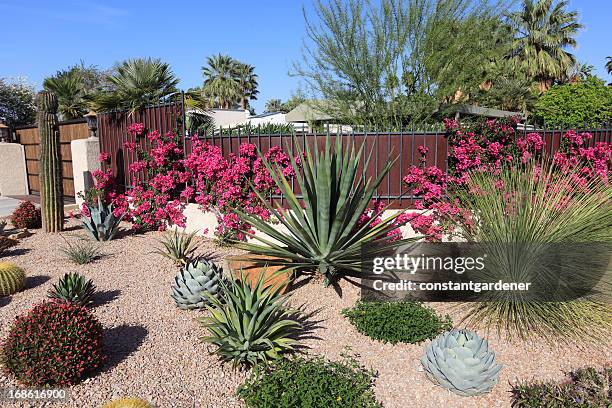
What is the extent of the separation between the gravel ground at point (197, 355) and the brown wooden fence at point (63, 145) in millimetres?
6666

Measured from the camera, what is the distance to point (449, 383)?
11.6 feet

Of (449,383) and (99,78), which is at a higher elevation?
(99,78)

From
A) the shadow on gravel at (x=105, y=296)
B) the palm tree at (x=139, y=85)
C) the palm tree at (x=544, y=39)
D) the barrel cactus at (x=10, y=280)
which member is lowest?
the shadow on gravel at (x=105, y=296)

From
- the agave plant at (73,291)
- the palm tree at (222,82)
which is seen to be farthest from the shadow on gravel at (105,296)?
the palm tree at (222,82)

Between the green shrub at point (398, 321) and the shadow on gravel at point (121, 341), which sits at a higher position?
the green shrub at point (398, 321)

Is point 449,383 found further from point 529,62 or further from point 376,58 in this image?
point 529,62

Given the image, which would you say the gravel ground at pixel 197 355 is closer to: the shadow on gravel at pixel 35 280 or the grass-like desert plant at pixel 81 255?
the shadow on gravel at pixel 35 280

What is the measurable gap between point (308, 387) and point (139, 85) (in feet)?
26.5

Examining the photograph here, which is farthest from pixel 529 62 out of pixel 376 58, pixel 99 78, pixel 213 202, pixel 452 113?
pixel 99 78

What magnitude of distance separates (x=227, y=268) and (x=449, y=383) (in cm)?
352

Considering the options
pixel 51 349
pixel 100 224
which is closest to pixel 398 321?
pixel 51 349

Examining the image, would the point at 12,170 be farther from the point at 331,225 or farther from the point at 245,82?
the point at 245,82

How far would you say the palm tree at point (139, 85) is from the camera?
9375mm

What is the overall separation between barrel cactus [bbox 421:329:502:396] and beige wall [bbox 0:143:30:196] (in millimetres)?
15538
